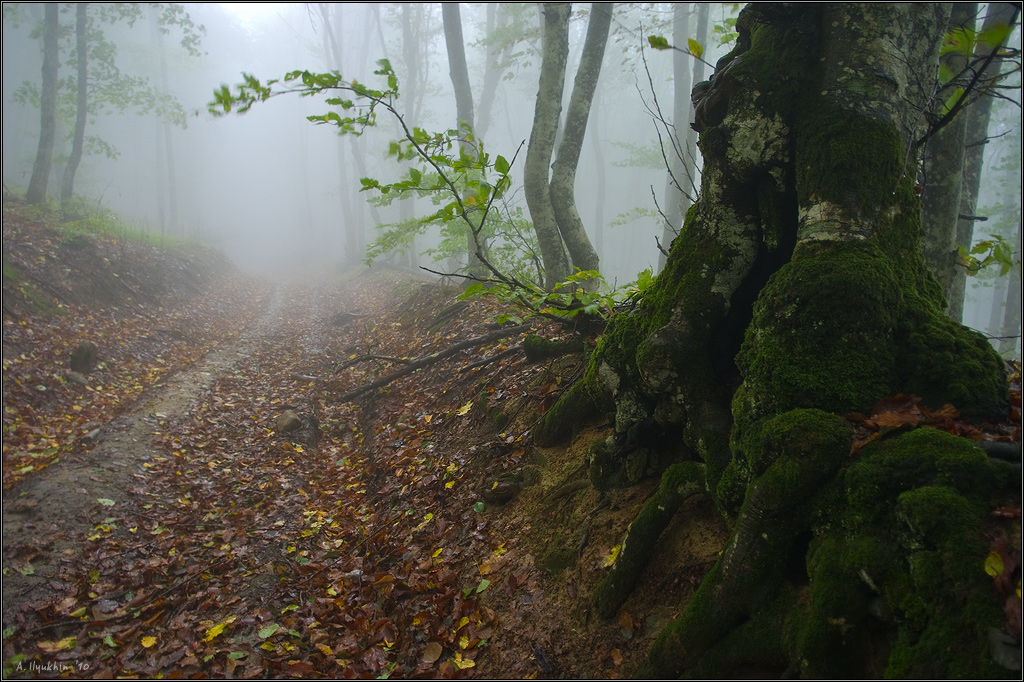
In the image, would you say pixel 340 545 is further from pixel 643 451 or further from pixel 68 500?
pixel 643 451

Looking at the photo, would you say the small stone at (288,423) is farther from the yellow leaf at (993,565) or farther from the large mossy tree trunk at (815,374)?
the yellow leaf at (993,565)

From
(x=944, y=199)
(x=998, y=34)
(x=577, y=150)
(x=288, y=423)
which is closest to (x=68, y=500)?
(x=288, y=423)

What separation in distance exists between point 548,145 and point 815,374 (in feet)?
23.5

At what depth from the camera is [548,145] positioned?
8.72m

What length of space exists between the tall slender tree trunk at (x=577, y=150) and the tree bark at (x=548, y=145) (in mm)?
168

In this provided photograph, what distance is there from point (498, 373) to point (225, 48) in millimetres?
81722

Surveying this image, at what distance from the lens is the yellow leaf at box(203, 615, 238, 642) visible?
12.5ft

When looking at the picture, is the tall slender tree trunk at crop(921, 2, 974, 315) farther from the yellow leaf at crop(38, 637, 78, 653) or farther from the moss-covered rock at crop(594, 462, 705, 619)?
the yellow leaf at crop(38, 637, 78, 653)

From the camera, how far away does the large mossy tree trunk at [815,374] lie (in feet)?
6.39

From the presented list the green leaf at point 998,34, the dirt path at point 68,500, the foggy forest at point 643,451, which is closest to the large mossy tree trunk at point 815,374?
the foggy forest at point 643,451

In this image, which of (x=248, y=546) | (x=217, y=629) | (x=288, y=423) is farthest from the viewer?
(x=288, y=423)

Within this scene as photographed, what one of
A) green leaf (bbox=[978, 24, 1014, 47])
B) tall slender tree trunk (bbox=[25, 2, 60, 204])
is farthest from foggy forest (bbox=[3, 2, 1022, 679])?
tall slender tree trunk (bbox=[25, 2, 60, 204])

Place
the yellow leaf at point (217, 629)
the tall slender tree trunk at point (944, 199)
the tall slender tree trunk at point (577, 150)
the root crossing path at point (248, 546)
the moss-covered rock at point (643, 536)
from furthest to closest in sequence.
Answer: the tall slender tree trunk at point (577, 150), the tall slender tree trunk at point (944, 199), the yellow leaf at point (217, 629), the root crossing path at point (248, 546), the moss-covered rock at point (643, 536)

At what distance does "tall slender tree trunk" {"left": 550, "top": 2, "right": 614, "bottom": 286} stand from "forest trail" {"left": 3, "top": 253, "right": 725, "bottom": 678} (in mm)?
2250
